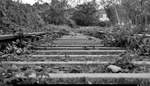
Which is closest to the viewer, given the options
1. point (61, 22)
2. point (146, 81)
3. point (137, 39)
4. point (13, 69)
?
point (146, 81)

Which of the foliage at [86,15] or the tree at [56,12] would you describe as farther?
the foliage at [86,15]

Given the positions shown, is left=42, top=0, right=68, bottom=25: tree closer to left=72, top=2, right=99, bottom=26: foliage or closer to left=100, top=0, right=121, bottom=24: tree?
left=100, top=0, right=121, bottom=24: tree

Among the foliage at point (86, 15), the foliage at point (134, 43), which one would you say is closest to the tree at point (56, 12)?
the foliage at point (86, 15)

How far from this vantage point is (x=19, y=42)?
3010 mm

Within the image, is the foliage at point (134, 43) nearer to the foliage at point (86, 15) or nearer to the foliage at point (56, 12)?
the foliage at point (56, 12)

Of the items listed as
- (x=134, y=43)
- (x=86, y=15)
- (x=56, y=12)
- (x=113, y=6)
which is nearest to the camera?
(x=134, y=43)

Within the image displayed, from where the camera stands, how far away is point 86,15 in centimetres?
3253

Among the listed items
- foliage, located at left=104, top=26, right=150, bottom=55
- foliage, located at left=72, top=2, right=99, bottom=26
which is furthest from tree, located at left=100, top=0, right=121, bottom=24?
foliage, located at left=104, top=26, right=150, bottom=55

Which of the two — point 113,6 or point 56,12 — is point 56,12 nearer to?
point 56,12

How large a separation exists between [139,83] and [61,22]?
22048 millimetres

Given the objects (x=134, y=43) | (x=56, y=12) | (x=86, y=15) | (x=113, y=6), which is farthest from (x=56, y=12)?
(x=134, y=43)

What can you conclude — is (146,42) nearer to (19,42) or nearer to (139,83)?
(139,83)

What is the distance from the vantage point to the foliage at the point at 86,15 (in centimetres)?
3241

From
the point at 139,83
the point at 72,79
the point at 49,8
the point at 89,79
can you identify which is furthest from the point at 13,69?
the point at 49,8
